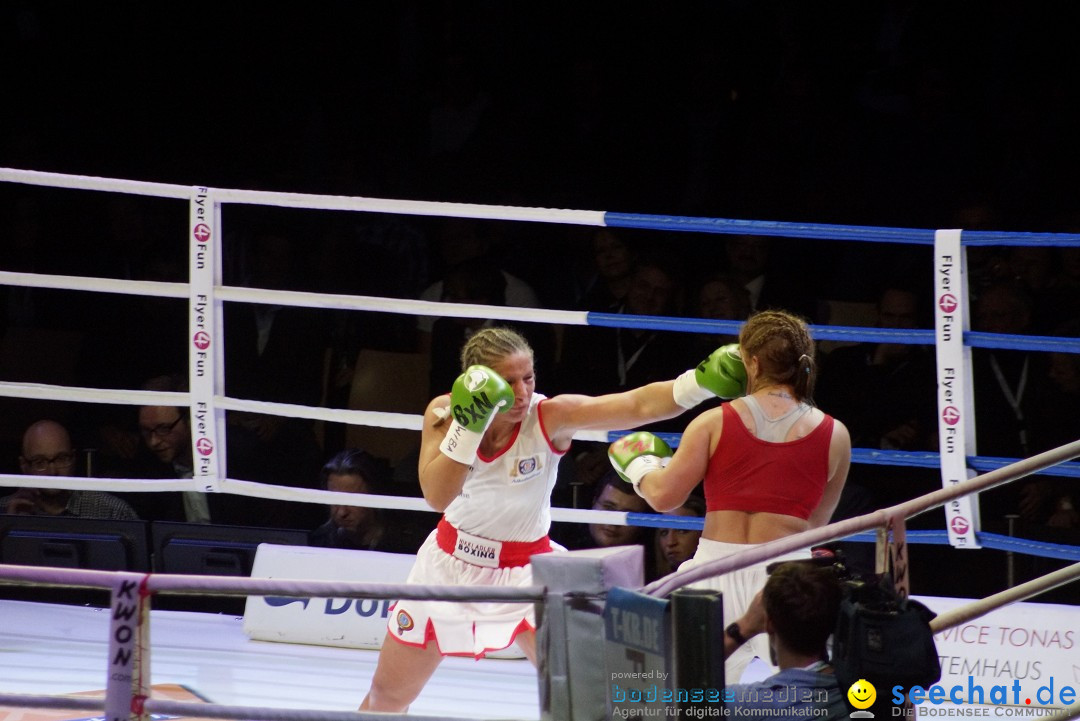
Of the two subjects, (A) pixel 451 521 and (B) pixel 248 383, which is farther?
(B) pixel 248 383

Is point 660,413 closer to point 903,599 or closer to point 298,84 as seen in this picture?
point 903,599

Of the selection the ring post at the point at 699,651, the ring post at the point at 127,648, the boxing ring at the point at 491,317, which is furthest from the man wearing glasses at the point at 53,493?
the ring post at the point at 699,651

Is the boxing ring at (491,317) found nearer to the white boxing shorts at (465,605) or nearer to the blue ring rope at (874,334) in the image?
the blue ring rope at (874,334)

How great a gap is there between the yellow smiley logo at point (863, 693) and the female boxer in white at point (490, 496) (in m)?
1.08

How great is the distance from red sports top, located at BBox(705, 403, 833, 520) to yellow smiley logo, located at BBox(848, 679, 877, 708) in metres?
0.76

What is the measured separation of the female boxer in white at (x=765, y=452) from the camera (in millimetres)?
2674

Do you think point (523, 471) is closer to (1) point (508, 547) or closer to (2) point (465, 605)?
(1) point (508, 547)

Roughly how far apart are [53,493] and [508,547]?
246cm

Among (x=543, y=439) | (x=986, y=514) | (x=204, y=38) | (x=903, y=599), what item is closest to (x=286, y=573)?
(x=543, y=439)

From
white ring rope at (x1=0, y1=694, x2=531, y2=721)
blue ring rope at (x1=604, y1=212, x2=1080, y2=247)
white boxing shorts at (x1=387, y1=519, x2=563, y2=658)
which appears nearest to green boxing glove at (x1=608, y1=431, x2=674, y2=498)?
white boxing shorts at (x1=387, y1=519, x2=563, y2=658)

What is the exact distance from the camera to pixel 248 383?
5.20m

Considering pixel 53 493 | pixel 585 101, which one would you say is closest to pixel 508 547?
pixel 53 493

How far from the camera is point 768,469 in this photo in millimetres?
2672

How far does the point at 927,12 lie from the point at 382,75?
2646 millimetres
